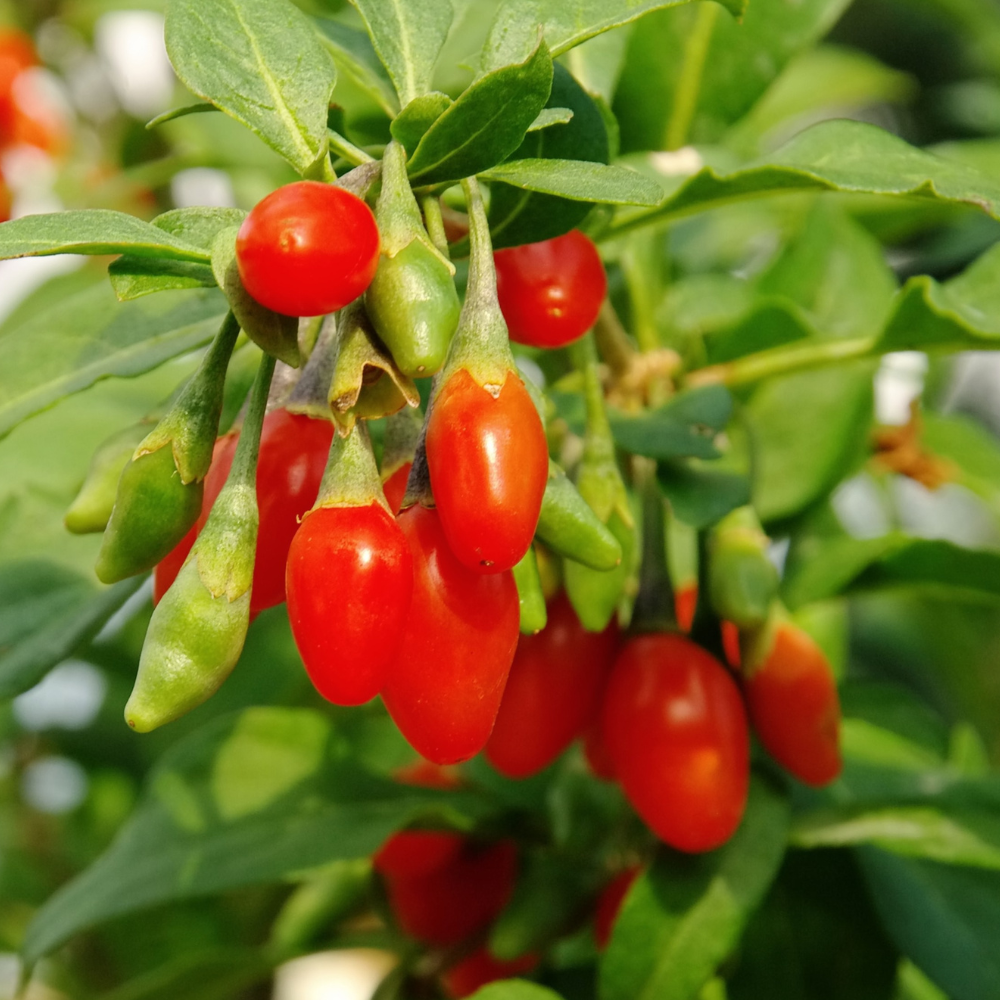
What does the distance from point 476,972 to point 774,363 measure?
647mm

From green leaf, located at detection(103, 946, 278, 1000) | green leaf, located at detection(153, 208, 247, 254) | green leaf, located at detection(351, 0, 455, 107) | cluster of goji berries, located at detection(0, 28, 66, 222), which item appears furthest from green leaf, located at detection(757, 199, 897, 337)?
cluster of goji berries, located at detection(0, 28, 66, 222)

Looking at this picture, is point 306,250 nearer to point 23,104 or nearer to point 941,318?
point 941,318

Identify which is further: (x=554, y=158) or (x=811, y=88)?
(x=811, y=88)

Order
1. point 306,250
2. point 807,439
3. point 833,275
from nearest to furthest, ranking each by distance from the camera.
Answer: point 306,250
point 807,439
point 833,275

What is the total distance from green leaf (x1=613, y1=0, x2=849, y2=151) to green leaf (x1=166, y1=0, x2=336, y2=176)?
1.83 ft

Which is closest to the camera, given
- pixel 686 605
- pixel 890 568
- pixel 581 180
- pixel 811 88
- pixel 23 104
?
pixel 581 180

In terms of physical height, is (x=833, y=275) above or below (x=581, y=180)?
below

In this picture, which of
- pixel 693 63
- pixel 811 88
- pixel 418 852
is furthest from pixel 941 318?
pixel 811 88

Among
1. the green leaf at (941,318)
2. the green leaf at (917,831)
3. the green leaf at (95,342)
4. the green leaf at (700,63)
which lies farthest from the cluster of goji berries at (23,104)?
the green leaf at (917,831)

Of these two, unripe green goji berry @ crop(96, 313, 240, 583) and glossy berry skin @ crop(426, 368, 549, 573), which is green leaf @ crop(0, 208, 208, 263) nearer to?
unripe green goji berry @ crop(96, 313, 240, 583)

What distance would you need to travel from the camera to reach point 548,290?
0.69 metres

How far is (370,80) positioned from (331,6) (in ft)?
1.74

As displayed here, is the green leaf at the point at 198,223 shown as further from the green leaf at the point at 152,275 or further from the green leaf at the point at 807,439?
the green leaf at the point at 807,439

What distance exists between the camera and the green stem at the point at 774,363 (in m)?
1.00
